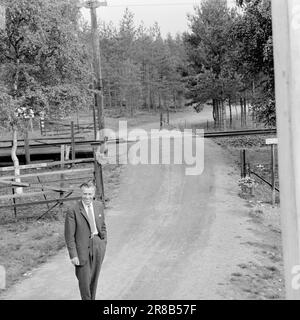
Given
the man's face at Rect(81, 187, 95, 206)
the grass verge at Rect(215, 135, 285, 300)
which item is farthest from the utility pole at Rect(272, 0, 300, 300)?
the grass verge at Rect(215, 135, 285, 300)

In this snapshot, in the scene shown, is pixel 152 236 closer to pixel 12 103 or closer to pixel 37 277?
pixel 37 277

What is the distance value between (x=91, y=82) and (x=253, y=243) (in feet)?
30.5

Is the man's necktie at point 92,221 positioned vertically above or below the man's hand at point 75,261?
above

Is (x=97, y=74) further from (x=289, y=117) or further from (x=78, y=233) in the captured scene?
(x=289, y=117)

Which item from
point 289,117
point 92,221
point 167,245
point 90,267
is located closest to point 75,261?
point 90,267

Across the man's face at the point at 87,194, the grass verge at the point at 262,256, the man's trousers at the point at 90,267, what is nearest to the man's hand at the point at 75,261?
the man's trousers at the point at 90,267

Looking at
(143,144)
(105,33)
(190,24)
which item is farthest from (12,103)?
(105,33)

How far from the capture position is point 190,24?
36.0 meters

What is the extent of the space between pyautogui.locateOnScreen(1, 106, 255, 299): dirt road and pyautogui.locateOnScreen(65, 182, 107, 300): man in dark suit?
5.80ft

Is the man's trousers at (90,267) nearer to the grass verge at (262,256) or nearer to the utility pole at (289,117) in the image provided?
the grass verge at (262,256)

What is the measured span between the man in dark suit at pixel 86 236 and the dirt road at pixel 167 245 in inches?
69.6

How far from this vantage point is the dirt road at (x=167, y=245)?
773cm

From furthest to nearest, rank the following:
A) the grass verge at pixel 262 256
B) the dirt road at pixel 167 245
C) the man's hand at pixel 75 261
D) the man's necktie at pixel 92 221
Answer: the dirt road at pixel 167 245, the grass verge at pixel 262 256, the man's necktie at pixel 92 221, the man's hand at pixel 75 261

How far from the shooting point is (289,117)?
1.81 metres
